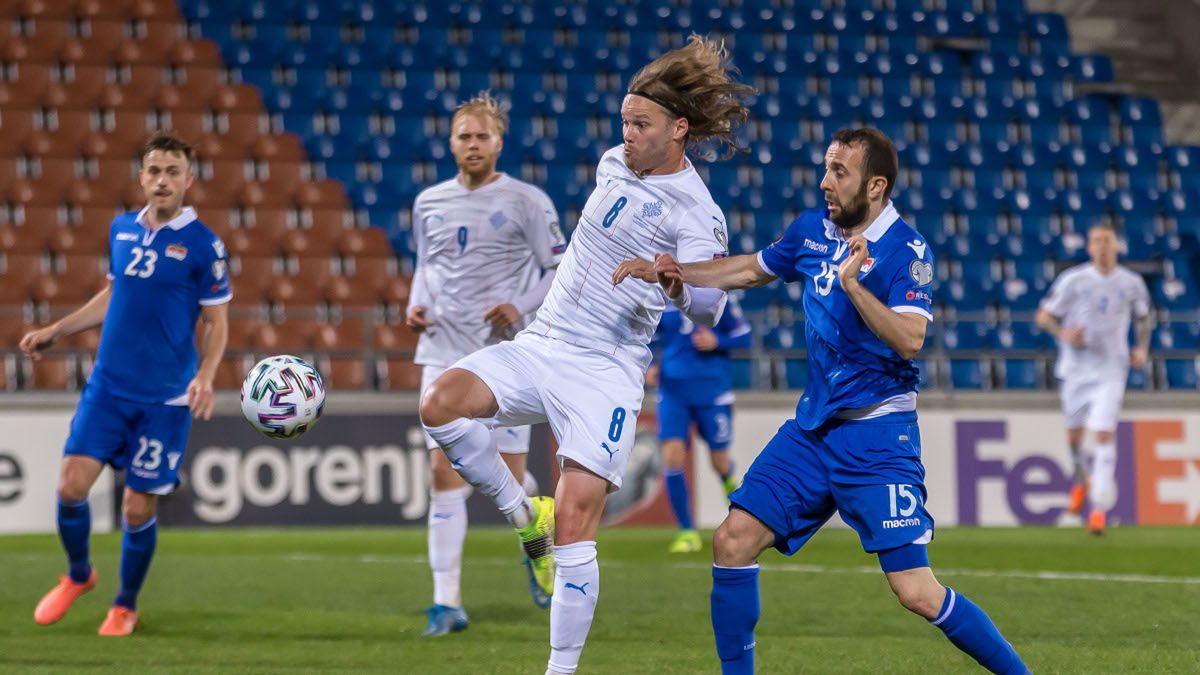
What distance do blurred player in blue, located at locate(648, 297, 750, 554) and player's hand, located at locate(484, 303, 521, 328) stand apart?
4.69 metres

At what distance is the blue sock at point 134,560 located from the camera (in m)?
7.18

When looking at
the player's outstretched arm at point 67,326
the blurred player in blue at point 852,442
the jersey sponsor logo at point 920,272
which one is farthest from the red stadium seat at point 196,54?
the jersey sponsor logo at point 920,272

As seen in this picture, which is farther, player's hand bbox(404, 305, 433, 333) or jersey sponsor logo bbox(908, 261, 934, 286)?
player's hand bbox(404, 305, 433, 333)

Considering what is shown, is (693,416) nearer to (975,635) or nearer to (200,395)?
(200,395)

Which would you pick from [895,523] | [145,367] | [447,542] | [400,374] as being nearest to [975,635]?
[895,523]

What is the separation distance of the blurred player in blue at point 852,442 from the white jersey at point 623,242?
0.37 m

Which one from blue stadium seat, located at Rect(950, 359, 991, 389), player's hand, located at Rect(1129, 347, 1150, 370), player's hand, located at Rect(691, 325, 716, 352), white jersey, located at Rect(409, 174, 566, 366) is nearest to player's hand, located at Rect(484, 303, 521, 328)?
white jersey, located at Rect(409, 174, 566, 366)

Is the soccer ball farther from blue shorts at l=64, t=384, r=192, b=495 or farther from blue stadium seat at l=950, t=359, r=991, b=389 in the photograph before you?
blue stadium seat at l=950, t=359, r=991, b=389

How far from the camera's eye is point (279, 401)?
598 cm

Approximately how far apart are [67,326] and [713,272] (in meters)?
3.62

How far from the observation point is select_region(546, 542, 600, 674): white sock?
5039 millimetres

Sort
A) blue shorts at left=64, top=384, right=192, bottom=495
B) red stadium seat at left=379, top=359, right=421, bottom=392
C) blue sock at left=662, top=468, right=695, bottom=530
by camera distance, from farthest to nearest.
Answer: red stadium seat at left=379, top=359, right=421, bottom=392, blue sock at left=662, top=468, right=695, bottom=530, blue shorts at left=64, top=384, right=192, bottom=495

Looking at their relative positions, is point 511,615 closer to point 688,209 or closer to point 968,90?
point 688,209

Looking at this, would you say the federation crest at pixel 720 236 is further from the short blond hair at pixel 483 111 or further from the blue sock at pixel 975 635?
the short blond hair at pixel 483 111
